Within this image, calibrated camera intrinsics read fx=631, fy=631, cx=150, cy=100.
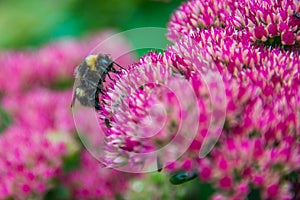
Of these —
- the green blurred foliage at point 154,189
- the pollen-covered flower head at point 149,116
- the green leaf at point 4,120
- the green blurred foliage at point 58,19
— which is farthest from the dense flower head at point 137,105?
the green blurred foliage at point 58,19

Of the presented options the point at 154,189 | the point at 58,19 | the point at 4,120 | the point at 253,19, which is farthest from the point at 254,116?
the point at 58,19

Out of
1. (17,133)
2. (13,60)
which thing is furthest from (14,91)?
(17,133)

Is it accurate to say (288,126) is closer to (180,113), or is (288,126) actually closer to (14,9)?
(180,113)

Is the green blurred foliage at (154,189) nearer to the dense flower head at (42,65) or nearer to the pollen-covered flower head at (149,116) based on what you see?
the pollen-covered flower head at (149,116)

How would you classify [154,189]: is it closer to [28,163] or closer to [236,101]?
[28,163]

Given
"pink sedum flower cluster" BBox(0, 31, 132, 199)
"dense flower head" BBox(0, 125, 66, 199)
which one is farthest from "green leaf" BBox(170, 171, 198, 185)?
"dense flower head" BBox(0, 125, 66, 199)
